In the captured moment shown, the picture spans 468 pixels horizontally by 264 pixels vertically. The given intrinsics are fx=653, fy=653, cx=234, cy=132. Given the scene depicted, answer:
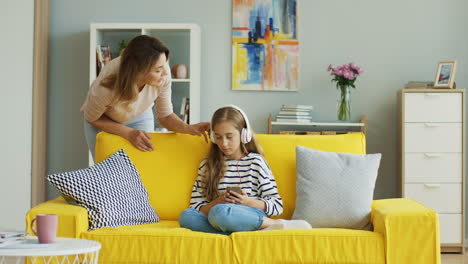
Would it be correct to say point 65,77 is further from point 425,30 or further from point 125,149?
point 425,30

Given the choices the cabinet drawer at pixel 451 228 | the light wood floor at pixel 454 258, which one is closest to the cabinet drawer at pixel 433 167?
the cabinet drawer at pixel 451 228

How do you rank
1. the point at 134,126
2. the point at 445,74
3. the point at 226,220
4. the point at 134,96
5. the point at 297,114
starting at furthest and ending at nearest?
the point at 297,114
the point at 445,74
the point at 134,126
the point at 134,96
the point at 226,220

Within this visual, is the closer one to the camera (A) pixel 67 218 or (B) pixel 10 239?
(B) pixel 10 239

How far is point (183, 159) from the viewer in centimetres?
317

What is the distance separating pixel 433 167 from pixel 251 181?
2106 mm

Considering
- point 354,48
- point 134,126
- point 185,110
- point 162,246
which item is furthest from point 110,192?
point 354,48

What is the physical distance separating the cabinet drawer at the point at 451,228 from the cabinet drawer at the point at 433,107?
683 mm

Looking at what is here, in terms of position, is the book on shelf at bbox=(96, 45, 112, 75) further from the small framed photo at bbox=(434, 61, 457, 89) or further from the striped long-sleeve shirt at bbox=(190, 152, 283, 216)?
the small framed photo at bbox=(434, 61, 457, 89)

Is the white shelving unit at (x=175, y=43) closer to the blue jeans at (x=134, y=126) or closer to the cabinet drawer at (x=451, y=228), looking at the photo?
the blue jeans at (x=134, y=126)

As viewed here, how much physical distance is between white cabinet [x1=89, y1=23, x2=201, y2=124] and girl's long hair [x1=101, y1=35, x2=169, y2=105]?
1.77 meters

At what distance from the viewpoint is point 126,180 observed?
2.99m

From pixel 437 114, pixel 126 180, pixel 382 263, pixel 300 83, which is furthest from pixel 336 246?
pixel 300 83

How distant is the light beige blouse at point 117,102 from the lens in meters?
3.17

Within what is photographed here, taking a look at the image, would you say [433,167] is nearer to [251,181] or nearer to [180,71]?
[180,71]
